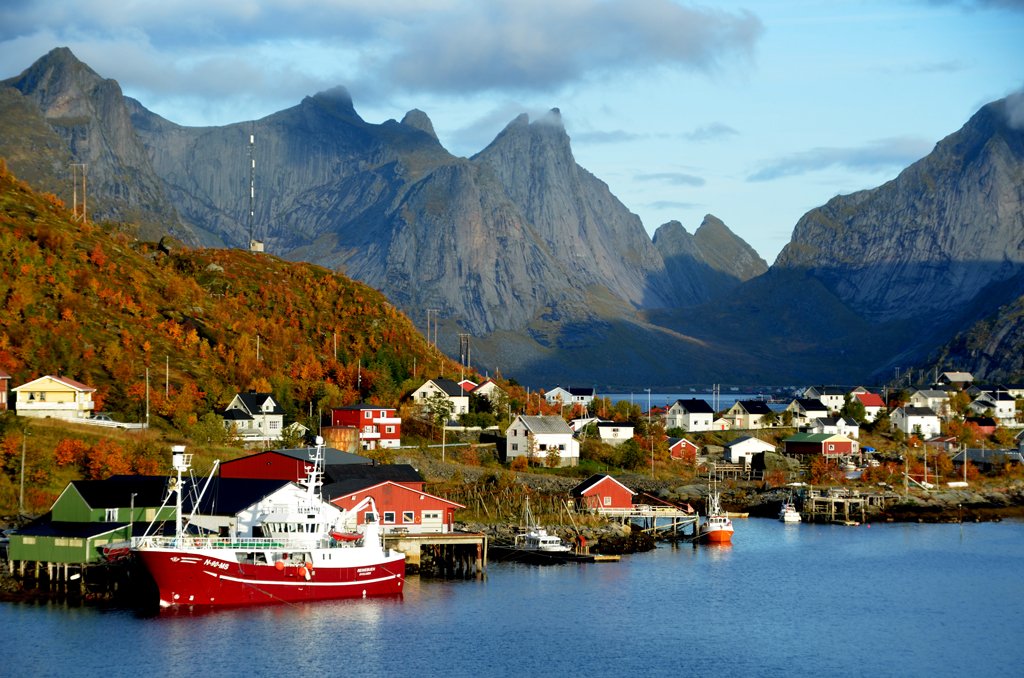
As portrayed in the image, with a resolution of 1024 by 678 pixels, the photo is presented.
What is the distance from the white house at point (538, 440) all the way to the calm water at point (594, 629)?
32.8 meters

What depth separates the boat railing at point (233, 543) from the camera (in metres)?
63.2

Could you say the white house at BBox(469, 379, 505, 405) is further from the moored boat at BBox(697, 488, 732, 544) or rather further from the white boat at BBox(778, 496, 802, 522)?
the moored boat at BBox(697, 488, 732, 544)

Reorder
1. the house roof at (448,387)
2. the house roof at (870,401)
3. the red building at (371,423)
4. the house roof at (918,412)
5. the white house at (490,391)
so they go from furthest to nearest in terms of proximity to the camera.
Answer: the house roof at (870,401) → the house roof at (918,412) → the white house at (490,391) → the house roof at (448,387) → the red building at (371,423)

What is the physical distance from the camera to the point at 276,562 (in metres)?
65.4

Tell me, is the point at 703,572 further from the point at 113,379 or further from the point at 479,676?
the point at 113,379

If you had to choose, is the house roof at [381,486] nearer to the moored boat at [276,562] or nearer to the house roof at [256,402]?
the moored boat at [276,562]

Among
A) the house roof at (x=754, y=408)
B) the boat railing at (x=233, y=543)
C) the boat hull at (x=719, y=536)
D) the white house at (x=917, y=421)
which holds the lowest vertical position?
the boat hull at (x=719, y=536)

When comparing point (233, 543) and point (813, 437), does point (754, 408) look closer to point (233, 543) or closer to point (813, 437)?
point (813, 437)

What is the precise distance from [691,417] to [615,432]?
2328 centimetres

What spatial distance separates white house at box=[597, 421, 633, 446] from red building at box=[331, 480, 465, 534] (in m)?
54.6

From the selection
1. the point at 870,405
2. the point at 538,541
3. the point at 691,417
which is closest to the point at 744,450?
the point at 691,417

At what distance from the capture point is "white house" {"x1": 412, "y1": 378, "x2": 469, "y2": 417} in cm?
12938

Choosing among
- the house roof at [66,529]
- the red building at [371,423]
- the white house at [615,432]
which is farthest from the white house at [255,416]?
the house roof at [66,529]

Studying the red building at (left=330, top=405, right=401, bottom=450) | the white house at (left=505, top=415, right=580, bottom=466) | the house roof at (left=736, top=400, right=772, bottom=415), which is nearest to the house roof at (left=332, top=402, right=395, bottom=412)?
the red building at (left=330, top=405, right=401, bottom=450)
